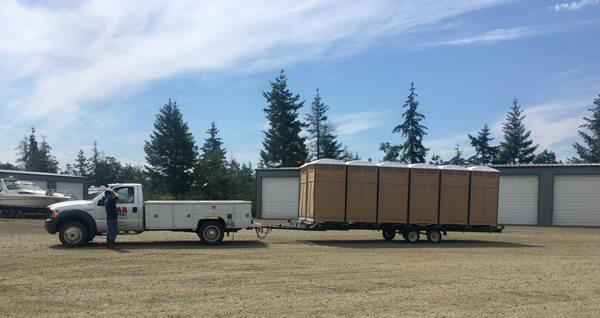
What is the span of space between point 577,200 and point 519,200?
3.33 meters

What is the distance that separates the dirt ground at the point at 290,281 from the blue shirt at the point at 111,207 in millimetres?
1067

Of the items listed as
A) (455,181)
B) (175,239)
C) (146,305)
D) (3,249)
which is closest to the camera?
(146,305)

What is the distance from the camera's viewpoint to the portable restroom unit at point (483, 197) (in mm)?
21016

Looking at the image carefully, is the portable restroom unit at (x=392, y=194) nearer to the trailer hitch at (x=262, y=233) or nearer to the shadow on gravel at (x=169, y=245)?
the trailer hitch at (x=262, y=233)

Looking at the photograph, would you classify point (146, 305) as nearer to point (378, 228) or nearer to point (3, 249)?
point (3, 249)

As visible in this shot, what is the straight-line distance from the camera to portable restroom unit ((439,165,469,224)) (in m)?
20.8

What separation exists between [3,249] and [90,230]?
94.8 inches

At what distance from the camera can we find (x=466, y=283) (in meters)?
10.6

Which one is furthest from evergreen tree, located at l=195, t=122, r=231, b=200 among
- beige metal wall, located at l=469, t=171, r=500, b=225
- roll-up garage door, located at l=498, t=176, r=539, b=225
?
beige metal wall, located at l=469, t=171, r=500, b=225

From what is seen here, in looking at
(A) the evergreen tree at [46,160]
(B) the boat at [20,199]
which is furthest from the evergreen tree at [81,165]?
(B) the boat at [20,199]

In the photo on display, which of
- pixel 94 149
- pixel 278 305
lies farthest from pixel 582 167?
pixel 94 149

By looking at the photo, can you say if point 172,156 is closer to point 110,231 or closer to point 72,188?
point 72,188

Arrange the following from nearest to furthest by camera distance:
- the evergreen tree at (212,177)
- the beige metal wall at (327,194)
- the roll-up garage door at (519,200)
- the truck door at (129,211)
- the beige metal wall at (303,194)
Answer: the truck door at (129,211)
the beige metal wall at (327,194)
the beige metal wall at (303,194)
the roll-up garage door at (519,200)
the evergreen tree at (212,177)

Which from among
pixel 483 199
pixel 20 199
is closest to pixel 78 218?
pixel 483 199
